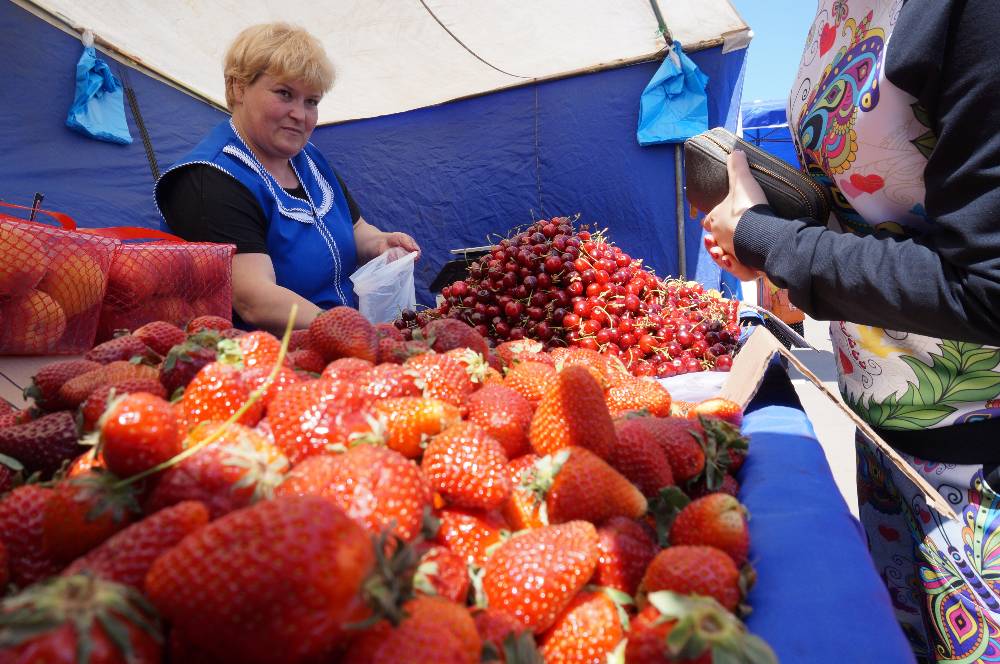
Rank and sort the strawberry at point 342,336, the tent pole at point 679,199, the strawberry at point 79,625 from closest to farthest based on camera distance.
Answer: the strawberry at point 79,625
the strawberry at point 342,336
the tent pole at point 679,199

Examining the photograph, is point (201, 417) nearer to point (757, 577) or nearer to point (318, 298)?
point (757, 577)

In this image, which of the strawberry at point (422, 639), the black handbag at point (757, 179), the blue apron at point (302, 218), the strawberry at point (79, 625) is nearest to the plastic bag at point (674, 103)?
the blue apron at point (302, 218)

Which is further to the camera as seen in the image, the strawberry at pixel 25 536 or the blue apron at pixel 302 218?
the blue apron at pixel 302 218

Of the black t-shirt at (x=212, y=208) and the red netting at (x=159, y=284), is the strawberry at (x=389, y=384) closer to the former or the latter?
the red netting at (x=159, y=284)

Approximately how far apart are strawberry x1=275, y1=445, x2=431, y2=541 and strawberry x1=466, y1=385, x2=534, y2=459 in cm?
31

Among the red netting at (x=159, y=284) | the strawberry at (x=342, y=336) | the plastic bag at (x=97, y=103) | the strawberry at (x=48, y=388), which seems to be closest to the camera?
the strawberry at (x=48, y=388)

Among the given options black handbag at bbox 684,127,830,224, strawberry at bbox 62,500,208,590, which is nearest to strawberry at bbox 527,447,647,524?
strawberry at bbox 62,500,208,590

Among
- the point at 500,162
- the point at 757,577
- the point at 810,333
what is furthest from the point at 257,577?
the point at 810,333

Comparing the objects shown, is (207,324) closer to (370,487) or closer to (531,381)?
(531,381)

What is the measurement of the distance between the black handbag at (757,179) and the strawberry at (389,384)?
1.00m

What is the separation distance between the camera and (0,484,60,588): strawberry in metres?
0.67

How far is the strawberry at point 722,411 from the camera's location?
141cm

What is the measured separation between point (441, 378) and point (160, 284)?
1147 mm

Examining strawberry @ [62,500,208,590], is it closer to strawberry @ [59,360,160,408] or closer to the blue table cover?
strawberry @ [59,360,160,408]
